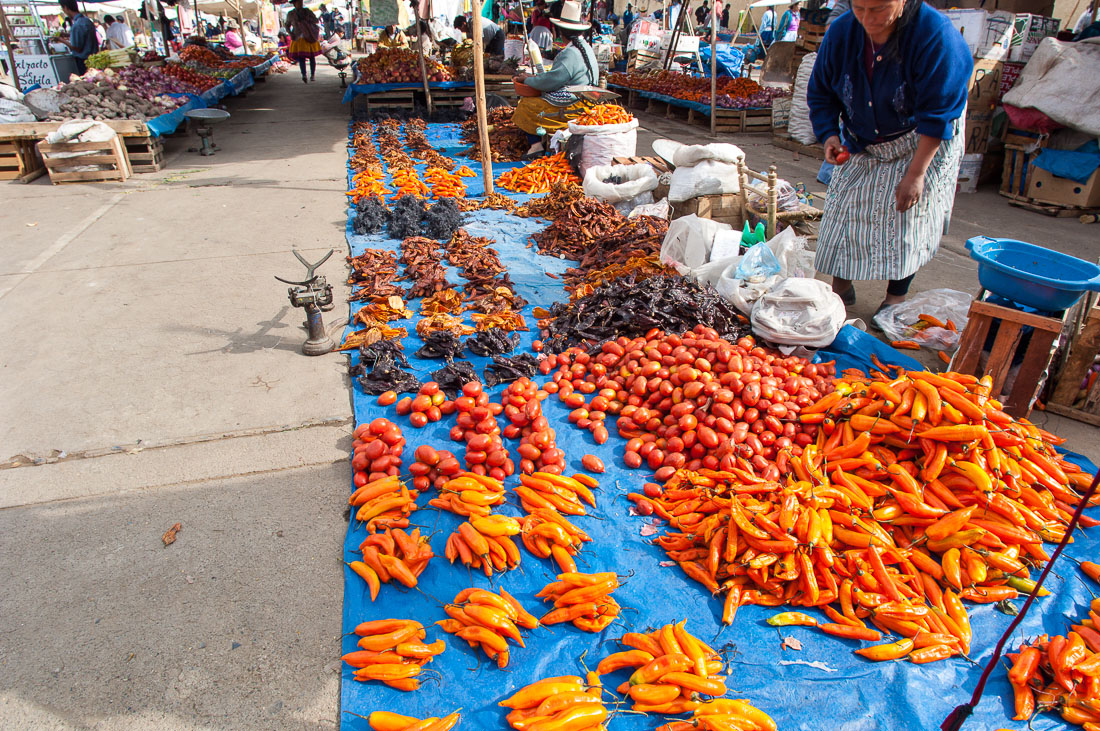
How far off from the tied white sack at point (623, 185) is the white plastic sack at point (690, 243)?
1827 millimetres

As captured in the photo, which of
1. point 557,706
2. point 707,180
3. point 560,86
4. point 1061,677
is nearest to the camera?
point 557,706

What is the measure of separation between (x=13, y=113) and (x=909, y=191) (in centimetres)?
1145

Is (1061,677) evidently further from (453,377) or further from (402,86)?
(402,86)

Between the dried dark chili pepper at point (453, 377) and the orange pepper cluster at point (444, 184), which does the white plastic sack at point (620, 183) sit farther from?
the dried dark chili pepper at point (453, 377)

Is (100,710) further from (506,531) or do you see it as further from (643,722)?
(643,722)

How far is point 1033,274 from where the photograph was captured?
3.22 meters

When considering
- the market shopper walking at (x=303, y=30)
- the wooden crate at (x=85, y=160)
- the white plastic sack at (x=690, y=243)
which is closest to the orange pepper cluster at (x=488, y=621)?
the white plastic sack at (x=690, y=243)

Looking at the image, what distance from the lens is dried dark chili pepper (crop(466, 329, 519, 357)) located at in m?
4.14

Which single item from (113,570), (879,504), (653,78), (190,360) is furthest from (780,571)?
(653,78)

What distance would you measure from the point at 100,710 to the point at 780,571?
8.12 ft

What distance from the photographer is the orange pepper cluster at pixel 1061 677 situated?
6.26ft

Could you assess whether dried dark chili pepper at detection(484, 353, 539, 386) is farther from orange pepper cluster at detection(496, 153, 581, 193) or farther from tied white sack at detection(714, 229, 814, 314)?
orange pepper cluster at detection(496, 153, 581, 193)

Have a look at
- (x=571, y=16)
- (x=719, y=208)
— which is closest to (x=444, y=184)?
(x=719, y=208)

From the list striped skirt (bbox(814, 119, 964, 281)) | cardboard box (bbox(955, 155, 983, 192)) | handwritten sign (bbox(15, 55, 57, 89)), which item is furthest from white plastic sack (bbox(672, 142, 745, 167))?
handwritten sign (bbox(15, 55, 57, 89))
